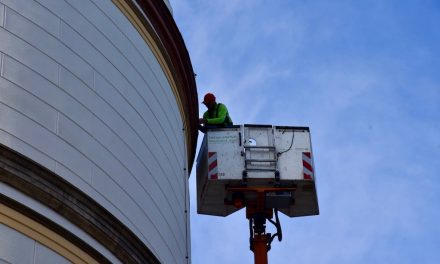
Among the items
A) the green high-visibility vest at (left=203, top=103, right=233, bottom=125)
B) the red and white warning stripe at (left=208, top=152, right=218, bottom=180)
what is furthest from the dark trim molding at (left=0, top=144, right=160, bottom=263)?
the green high-visibility vest at (left=203, top=103, right=233, bottom=125)

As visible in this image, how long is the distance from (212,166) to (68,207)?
21.4ft

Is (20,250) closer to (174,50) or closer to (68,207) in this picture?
(68,207)

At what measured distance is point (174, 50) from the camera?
16.1 metres

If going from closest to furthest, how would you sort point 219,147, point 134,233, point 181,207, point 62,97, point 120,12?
point 62,97 → point 134,233 → point 120,12 → point 181,207 → point 219,147

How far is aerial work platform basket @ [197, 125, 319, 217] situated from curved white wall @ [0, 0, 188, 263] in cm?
174

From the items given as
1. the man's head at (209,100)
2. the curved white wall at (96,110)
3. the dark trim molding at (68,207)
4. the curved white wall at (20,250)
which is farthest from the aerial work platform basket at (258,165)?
the curved white wall at (20,250)

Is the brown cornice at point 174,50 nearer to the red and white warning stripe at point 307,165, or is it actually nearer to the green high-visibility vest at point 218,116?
the green high-visibility vest at point 218,116

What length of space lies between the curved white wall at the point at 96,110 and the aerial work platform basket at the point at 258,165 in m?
1.74

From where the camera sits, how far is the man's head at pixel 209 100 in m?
18.6

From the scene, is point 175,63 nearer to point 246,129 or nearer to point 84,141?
point 246,129

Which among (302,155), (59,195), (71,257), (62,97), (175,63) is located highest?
(175,63)

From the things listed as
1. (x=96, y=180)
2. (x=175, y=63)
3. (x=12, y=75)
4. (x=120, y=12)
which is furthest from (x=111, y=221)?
(x=175, y=63)

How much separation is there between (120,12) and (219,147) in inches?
161

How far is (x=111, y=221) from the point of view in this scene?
11.6 meters
